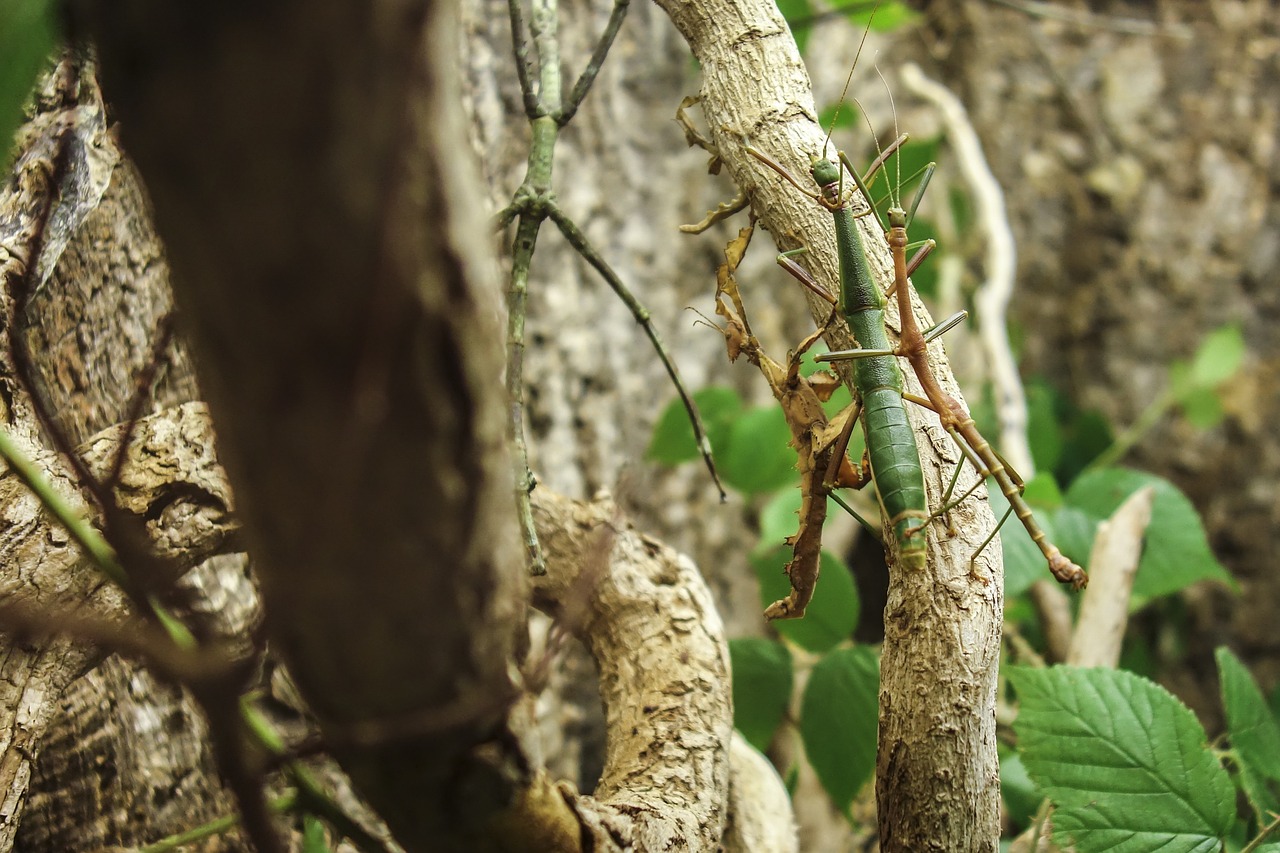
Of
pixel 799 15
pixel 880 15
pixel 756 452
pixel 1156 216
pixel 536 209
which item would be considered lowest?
pixel 756 452

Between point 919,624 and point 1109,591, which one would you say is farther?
point 1109,591

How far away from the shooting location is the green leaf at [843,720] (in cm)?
101

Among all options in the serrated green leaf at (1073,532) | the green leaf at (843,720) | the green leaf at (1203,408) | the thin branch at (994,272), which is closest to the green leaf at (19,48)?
the green leaf at (843,720)

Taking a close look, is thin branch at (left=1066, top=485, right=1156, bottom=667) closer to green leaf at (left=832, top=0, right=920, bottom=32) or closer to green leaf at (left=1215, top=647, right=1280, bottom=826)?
green leaf at (left=1215, top=647, right=1280, bottom=826)

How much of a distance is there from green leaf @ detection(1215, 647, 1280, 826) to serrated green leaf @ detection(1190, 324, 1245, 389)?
0.96 m

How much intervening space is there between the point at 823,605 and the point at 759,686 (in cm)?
13

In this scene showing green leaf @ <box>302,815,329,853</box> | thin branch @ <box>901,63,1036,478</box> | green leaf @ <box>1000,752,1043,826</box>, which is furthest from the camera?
thin branch @ <box>901,63,1036,478</box>

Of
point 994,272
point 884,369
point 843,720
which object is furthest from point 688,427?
point 994,272

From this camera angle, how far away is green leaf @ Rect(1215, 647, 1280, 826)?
96 centimetres

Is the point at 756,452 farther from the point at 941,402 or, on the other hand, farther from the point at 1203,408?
the point at 1203,408

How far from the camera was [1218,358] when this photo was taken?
69.2 inches

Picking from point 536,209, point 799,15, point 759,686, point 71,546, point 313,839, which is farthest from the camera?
point 799,15

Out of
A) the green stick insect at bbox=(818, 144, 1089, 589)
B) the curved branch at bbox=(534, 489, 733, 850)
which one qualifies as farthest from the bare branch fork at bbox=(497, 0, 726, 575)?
the green stick insect at bbox=(818, 144, 1089, 589)

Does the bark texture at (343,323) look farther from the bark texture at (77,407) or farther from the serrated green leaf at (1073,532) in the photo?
the serrated green leaf at (1073,532)
